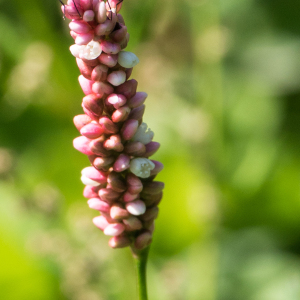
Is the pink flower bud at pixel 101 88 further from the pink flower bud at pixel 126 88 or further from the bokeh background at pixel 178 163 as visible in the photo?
the bokeh background at pixel 178 163

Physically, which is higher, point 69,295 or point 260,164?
point 260,164

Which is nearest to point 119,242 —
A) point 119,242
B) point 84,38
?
point 119,242

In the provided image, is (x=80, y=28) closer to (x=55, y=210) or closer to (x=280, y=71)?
(x=55, y=210)

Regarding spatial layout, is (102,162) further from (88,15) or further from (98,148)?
(88,15)

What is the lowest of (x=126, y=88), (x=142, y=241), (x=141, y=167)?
(x=142, y=241)

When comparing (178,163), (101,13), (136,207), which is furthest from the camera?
(178,163)

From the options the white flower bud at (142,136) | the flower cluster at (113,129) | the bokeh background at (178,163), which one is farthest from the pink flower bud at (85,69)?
the bokeh background at (178,163)

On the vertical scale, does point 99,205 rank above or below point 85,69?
below

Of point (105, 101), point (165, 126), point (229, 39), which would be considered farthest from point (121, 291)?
point (229, 39)
